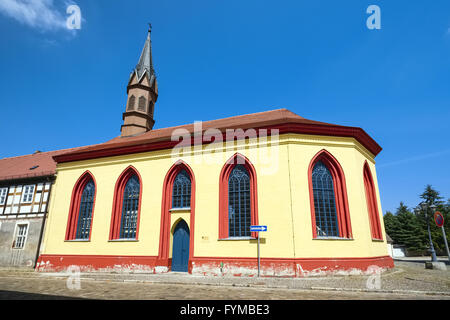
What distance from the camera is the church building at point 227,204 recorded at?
40.9 ft

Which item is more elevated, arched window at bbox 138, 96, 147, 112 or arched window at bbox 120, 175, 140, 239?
arched window at bbox 138, 96, 147, 112

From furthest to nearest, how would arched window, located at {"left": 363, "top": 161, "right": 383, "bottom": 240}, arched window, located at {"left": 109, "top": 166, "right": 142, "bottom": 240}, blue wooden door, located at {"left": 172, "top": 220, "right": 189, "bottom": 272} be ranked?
arched window, located at {"left": 109, "top": 166, "right": 142, "bottom": 240} → arched window, located at {"left": 363, "top": 161, "right": 383, "bottom": 240} → blue wooden door, located at {"left": 172, "top": 220, "right": 189, "bottom": 272}

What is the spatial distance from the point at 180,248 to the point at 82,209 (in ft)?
24.8

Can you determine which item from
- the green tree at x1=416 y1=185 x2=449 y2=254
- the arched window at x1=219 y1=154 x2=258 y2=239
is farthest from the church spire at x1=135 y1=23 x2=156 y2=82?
the green tree at x1=416 y1=185 x2=449 y2=254

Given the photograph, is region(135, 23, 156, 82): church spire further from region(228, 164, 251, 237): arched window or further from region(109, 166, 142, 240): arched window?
region(228, 164, 251, 237): arched window

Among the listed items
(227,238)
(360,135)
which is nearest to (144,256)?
(227,238)

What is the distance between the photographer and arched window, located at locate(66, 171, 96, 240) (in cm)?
1664

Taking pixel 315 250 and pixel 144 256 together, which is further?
pixel 144 256

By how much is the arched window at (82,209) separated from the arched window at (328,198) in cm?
1346

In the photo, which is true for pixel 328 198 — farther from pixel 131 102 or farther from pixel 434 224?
pixel 434 224

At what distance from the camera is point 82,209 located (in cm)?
1723

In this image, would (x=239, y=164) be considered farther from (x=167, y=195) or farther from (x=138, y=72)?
(x=138, y=72)

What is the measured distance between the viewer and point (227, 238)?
13.3m
